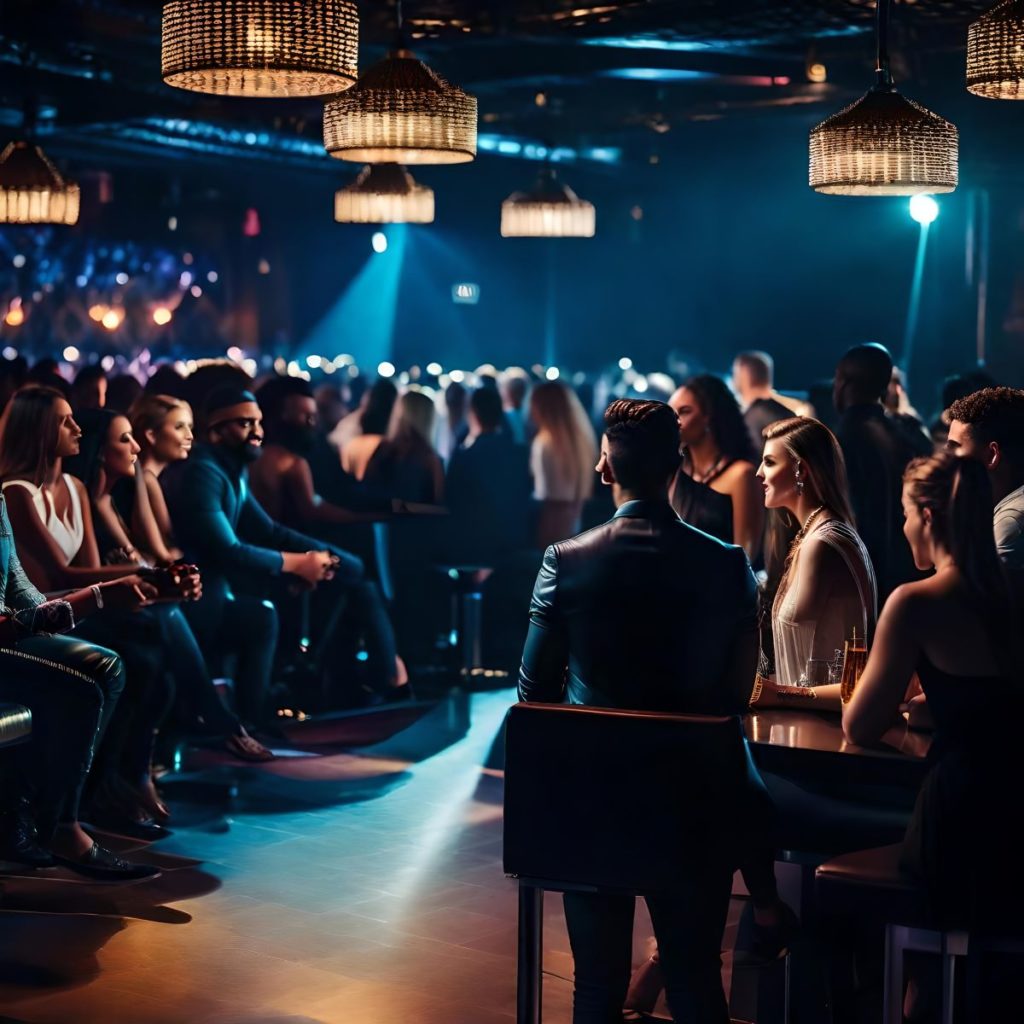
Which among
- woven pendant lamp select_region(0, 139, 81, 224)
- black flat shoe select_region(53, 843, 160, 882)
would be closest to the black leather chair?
black flat shoe select_region(53, 843, 160, 882)

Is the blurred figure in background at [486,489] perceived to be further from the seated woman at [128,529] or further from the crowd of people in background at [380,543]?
the seated woman at [128,529]

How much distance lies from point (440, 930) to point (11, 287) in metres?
13.1

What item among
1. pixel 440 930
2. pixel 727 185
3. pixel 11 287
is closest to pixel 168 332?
pixel 11 287

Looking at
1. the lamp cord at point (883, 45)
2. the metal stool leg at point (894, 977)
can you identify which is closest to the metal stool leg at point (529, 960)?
the metal stool leg at point (894, 977)

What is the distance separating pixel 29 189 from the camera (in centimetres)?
789

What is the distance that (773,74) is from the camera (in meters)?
9.78

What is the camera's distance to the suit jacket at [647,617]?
2.94m

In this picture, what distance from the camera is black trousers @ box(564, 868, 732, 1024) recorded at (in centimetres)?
291

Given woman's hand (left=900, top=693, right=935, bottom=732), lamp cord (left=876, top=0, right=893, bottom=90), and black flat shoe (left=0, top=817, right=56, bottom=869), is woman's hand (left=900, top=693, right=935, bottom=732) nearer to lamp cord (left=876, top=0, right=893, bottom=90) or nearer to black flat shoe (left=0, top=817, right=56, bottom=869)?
lamp cord (left=876, top=0, right=893, bottom=90)

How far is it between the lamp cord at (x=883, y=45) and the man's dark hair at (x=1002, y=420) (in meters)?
1.00

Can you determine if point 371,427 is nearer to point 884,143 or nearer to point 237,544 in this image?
point 237,544

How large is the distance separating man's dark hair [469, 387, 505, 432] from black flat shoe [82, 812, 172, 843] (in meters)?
3.38

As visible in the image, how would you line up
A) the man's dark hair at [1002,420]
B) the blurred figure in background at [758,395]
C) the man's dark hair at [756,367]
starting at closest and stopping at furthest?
the man's dark hair at [1002,420], the blurred figure in background at [758,395], the man's dark hair at [756,367]

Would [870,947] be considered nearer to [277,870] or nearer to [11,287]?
[277,870]
